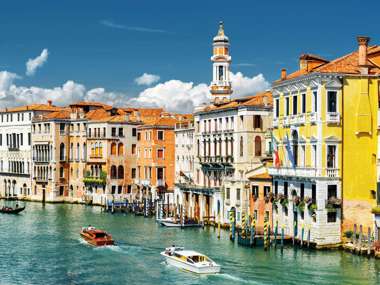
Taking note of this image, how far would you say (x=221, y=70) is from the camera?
171 ft

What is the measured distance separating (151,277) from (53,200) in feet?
116

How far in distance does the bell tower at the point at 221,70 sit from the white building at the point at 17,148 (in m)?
19.0

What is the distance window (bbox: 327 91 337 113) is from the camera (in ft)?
100

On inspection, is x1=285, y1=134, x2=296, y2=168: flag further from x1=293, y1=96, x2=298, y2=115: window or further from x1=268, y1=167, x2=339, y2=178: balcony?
x1=293, y1=96, x2=298, y2=115: window

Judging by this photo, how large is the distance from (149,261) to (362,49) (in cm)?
1215

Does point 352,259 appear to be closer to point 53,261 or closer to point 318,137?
point 318,137

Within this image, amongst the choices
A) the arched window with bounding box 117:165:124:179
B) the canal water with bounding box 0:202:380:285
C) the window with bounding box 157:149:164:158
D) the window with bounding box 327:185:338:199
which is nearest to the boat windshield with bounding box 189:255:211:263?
the canal water with bounding box 0:202:380:285

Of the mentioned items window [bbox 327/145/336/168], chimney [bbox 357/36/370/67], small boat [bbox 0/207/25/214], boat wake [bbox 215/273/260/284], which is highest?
chimney [bbox 357/36/370/67]

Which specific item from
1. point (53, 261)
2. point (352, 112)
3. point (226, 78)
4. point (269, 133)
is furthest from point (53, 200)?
point (352, 112)

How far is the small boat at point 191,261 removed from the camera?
26.2 m

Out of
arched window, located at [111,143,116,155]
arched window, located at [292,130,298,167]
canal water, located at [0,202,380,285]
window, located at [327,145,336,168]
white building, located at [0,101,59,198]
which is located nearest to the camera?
canal water, located at [0,202,380,285]

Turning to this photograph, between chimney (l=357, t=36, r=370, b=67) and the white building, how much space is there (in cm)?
3899

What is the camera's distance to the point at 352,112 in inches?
1206

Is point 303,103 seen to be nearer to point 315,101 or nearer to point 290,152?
point 315,101
